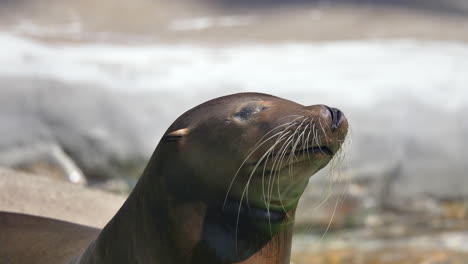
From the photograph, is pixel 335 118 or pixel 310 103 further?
pixel 310 103

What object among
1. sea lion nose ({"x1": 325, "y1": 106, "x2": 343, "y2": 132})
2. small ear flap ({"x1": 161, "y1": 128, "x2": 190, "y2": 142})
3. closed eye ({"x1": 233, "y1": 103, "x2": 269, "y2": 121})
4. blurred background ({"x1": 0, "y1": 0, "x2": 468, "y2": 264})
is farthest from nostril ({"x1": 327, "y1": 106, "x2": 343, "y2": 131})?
blurred background ({"x1": 0, "y1": 0, "x2": 468, "y2": 264})

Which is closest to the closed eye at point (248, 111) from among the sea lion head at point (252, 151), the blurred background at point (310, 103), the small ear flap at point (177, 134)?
the sea lion head at point (252, 151)

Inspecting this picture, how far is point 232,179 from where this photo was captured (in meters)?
2.53

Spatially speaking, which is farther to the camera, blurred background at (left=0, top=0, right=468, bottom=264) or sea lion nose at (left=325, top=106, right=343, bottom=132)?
blurred background at (left=0, top=0, right=468, bottom=264)

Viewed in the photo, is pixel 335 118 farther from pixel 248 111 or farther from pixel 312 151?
pixel 248 111

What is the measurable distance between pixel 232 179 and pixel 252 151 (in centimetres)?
9

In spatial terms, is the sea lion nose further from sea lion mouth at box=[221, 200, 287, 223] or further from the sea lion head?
sea lion mouth at box=[221, 200, 287, 223]

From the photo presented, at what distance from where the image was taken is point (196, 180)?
2561mm

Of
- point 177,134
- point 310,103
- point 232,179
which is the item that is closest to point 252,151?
point 232,179

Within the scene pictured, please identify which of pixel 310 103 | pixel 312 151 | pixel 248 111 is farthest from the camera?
pixel 310 103

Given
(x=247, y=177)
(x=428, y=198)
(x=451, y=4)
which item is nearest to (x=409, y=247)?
(x=428, y=198)

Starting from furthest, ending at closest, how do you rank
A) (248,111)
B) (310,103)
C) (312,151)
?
(310,103), (248,111), (312,151)

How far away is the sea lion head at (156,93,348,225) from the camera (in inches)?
97.7

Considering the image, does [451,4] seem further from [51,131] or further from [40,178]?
[40,178]
